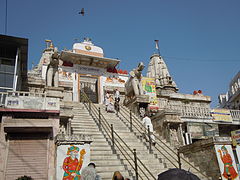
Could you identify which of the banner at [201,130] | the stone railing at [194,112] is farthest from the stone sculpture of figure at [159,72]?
the banner at [201,130]

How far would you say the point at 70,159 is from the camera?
22.7 ft

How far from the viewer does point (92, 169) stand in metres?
5.03

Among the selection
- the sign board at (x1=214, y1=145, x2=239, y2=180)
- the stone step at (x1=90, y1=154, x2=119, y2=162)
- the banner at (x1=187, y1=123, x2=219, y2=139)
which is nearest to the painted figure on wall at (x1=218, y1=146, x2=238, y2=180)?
the sign board at (x1=214, y1=145, x2=239, y2=180)

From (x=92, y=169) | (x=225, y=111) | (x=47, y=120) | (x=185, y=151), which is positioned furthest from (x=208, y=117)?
(x=92, y=169)

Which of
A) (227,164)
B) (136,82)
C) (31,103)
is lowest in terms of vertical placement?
(227,164)

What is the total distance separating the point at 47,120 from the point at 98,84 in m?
9.73

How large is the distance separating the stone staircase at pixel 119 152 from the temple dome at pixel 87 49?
736 centimetres

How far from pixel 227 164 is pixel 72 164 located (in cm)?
556

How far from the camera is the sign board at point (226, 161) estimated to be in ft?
26.6

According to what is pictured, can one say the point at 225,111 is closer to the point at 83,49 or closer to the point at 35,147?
the point at 83,49

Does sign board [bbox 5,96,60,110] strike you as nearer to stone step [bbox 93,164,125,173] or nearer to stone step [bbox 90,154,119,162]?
stone step [bbox 90,154,119,162]

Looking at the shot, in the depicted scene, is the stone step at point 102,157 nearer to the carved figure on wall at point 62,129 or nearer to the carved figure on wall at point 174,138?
the carved figure on wall at point 62,129

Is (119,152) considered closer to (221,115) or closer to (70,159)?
(70,159)

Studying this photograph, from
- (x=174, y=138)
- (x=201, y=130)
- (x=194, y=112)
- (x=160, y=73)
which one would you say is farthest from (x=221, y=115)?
(x=160, y=73)
